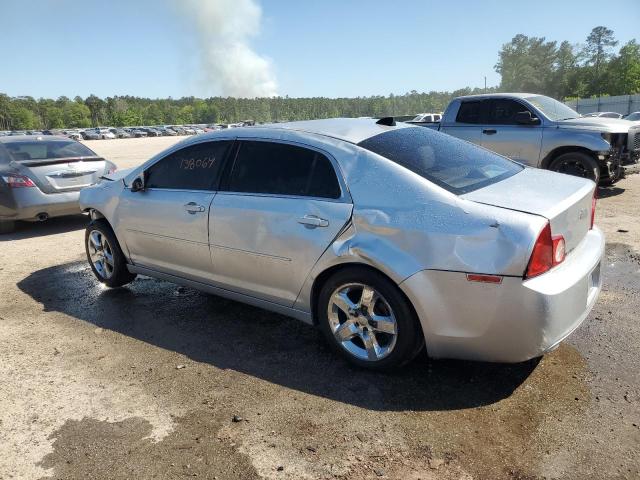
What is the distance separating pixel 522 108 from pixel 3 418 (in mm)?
8942

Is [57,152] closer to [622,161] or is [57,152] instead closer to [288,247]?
[288,247]

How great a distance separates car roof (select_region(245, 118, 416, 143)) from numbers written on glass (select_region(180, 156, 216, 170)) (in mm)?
516

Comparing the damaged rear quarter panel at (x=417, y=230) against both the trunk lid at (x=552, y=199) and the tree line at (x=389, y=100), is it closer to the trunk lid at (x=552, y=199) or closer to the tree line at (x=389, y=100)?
the trunk lid at (x=552, y=199)

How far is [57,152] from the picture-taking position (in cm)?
844

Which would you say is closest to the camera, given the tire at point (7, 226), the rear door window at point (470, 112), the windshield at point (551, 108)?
the tire at point (7, 226)

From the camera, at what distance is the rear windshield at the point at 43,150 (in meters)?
8.16

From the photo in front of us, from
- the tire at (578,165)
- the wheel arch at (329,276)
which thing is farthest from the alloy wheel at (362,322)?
the tire at (578,165)

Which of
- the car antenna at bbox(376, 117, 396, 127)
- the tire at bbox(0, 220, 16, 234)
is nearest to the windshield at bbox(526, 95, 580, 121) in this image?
the car antenna at bbox(376, 117, 396, 127)

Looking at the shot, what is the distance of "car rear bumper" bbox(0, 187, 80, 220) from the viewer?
769 centimetres

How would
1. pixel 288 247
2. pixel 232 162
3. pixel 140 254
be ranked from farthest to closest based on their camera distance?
1. pixel 140 254
2. pixel 232 162
3. pixel 288 247

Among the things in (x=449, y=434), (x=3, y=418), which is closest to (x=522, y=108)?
(x=449, y=434)

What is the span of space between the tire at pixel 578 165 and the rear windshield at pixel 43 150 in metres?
7.92

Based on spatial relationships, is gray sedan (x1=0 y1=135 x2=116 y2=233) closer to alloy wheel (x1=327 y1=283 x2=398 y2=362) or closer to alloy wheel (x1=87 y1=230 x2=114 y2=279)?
alloy wheel (x1=87 y1=230 x2=114 y2=279)

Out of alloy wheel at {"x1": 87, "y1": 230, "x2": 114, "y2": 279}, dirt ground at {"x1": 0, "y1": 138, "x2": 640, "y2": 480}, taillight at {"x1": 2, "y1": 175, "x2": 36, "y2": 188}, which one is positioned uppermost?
taillight at {"x1": 2, "y1": 175, "x2": 36, "y2": 188}
